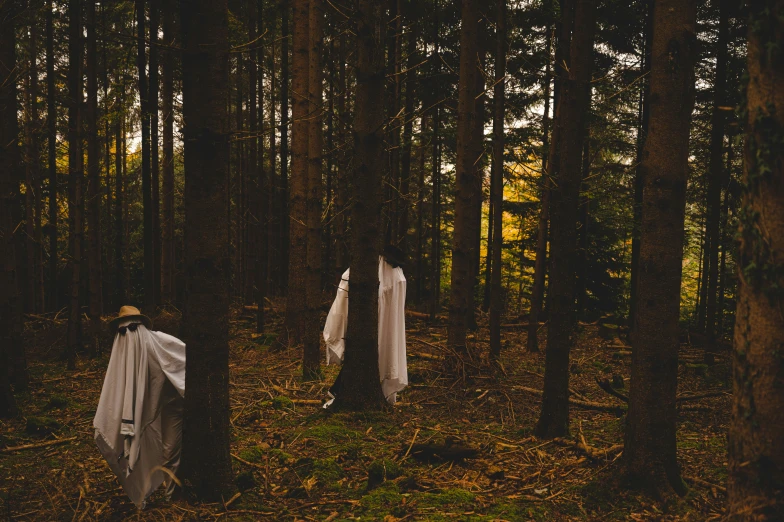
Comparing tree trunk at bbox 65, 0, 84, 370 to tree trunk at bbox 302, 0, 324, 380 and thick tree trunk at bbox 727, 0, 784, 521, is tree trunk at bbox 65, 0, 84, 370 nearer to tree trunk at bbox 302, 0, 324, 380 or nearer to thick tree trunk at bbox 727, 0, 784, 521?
tree trunk at bbox 302, 0, 324, 380

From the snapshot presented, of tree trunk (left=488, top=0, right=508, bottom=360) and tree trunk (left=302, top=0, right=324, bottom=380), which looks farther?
tree trunk (left=488, top=0, right=508, bottom=360)

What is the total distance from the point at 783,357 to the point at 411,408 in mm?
6201

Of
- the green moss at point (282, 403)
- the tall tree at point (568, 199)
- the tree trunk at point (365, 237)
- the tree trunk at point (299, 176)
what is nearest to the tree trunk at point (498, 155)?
the tree trunk at point (299, 176)

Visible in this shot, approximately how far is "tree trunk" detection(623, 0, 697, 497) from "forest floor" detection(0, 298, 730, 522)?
427mm

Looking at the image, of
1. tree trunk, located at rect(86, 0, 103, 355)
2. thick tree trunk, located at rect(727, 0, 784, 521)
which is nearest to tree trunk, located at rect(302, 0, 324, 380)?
tree trunk, located at rect(86, 0, 103, 355)

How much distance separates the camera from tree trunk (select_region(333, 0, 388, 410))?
7.26 metres

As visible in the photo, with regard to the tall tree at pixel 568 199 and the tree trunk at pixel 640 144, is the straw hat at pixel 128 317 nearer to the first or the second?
the tall tree at pixel 568 199

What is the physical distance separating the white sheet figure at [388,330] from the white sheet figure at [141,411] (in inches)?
122

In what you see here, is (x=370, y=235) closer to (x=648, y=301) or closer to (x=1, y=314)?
(x=648, y=301)

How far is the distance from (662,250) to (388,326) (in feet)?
14.4

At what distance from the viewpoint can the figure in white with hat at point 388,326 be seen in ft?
26.2

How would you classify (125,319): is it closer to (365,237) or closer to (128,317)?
(128,317)

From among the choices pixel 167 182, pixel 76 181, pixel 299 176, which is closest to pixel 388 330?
pixel 299 176

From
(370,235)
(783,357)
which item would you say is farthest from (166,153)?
(783,357)
